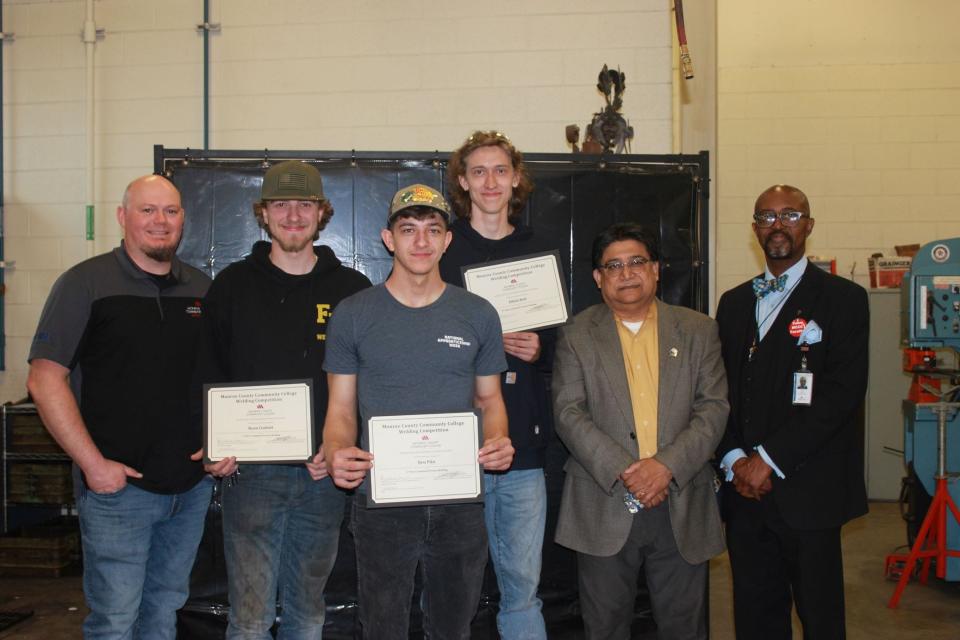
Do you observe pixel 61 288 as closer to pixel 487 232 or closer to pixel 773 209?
pixel 487 232

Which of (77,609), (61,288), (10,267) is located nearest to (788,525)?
(61,288)

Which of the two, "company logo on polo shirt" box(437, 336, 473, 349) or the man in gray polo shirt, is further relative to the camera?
the man in gray polo shirt

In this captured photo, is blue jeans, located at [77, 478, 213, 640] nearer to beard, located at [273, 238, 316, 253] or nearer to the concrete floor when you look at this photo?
beard, located at [273, 238, 316, 253]

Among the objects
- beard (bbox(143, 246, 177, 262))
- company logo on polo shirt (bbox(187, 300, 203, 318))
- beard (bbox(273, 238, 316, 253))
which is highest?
beard (bbox(273, 238, 316, 253))

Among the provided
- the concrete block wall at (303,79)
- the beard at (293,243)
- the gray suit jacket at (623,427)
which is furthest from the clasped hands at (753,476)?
the concrete block wall at (303,79)

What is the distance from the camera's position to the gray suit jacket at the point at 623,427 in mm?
2498

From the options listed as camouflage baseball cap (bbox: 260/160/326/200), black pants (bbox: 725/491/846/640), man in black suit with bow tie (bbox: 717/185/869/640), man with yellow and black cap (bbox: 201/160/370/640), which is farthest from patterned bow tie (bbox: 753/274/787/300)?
camouflage baseball cap (bbox: 260/160/326/200)

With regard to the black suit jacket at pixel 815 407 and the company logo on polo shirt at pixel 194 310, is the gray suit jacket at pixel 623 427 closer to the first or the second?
the black suit jacket at pixel 815 407

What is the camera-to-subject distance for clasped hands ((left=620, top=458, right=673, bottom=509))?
2.45m

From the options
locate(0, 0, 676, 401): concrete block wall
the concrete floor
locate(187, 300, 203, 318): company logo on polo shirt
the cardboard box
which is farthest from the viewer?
the cardboard box

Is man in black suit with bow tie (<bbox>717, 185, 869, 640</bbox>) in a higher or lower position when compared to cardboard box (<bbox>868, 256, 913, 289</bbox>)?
lower

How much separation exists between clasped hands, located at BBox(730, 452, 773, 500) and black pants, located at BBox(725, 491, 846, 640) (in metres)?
0.06

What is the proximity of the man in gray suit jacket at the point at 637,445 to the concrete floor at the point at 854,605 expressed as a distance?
62.2 inches

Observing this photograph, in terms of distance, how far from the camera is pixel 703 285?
11.4 feet
